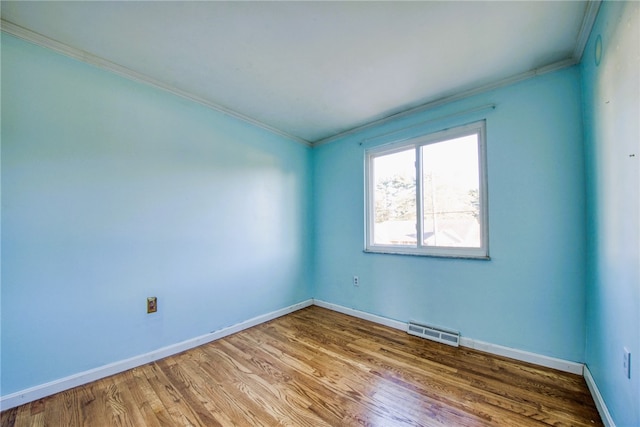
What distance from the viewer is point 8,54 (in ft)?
5.02

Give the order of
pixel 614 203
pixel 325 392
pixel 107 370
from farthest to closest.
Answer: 1. pixel 107 370
2. pixel 325 392
3. pixel 614 203

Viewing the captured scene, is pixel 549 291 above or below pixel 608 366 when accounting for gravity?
above

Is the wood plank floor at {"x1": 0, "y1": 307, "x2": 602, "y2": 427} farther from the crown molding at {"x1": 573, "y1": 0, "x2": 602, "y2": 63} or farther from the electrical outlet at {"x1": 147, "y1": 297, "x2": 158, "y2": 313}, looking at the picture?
the crown molding at {"x1": 573, "y1": 0, "x2": 602, "y2": 63}

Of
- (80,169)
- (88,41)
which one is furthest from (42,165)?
(88,41)

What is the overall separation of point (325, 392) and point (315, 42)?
2379mm

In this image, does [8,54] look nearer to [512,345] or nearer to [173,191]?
[173,191]

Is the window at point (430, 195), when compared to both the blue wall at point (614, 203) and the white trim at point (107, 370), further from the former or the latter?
the white trim at point (107, 370)

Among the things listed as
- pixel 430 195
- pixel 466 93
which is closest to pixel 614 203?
pixel 430 195

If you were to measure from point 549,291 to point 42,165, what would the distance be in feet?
12.2

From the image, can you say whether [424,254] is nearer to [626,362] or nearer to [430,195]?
[430,195]

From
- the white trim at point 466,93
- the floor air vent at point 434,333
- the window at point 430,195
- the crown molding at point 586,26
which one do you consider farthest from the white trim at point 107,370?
the crown molding at point 586,26

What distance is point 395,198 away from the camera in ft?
9.34

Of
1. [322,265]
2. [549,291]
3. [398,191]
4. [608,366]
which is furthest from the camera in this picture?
[322,265]

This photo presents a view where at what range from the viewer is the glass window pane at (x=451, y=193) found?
227 centimetres
